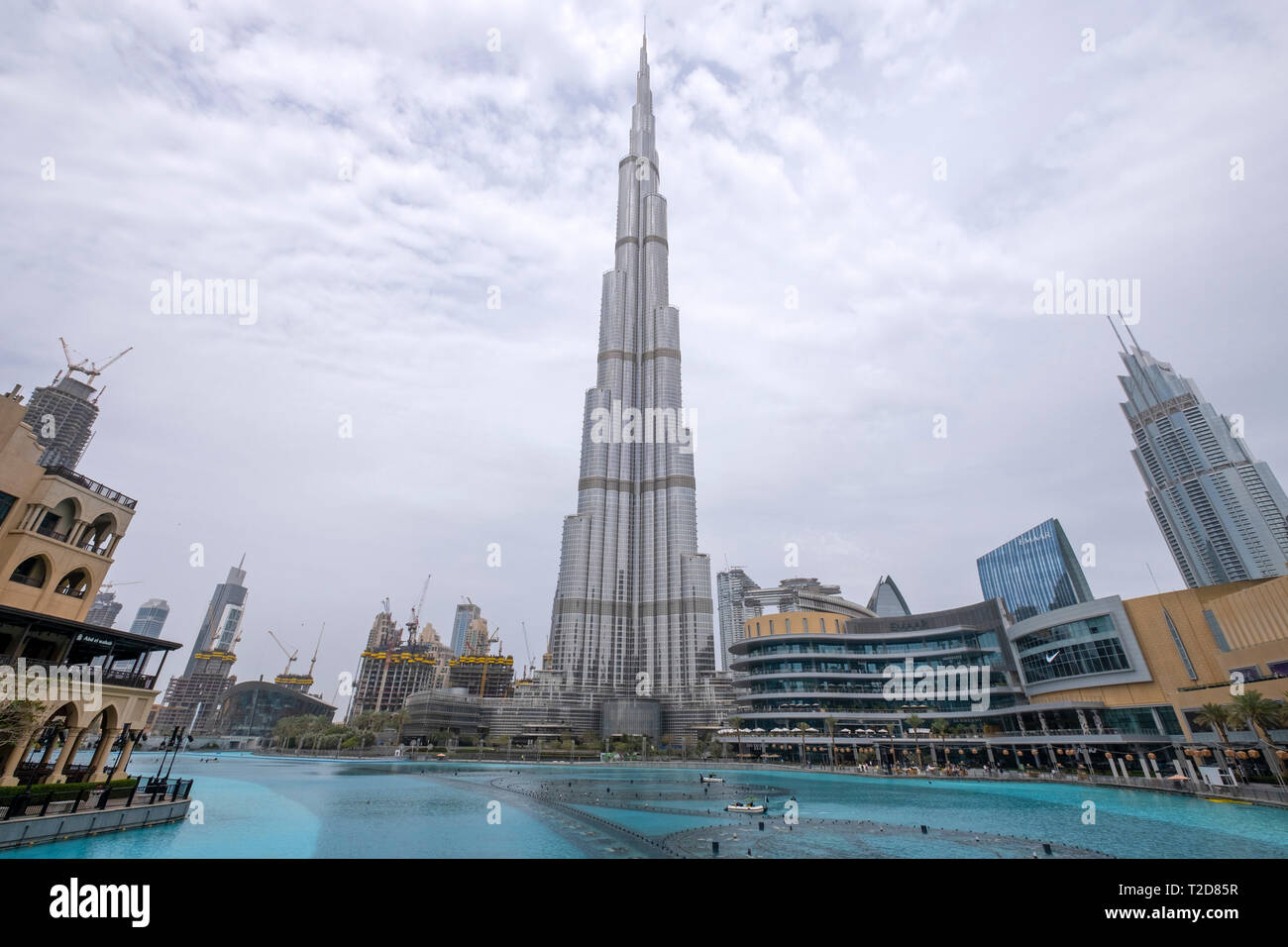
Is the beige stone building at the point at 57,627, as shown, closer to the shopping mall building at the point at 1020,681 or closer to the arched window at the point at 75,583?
the arched window at the point at 75,583

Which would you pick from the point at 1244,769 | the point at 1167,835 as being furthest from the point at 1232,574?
the point at 1167,835

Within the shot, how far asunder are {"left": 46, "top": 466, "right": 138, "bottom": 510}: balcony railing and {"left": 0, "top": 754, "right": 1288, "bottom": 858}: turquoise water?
21.2 metres

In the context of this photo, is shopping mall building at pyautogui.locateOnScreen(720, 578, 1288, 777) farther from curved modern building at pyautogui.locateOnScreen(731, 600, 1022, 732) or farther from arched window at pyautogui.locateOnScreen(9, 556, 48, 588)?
arched window at pyautogui.locateOnScreen(9, 556, 48, 588)

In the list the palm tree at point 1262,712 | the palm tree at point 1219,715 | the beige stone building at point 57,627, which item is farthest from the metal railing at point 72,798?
the palm tree at point 1219,715

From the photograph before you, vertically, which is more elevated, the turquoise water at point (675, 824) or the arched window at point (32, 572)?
the arched window at point (32, 572)

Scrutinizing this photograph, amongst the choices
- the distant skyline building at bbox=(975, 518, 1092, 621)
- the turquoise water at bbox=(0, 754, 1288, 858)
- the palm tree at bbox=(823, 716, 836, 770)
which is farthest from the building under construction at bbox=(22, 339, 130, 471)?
the distant skyline building at bbox=(975, 518, 1092, 621)

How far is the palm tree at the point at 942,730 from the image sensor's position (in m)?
97.6

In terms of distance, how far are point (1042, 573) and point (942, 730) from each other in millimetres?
117877

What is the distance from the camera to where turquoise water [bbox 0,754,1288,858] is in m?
32.9

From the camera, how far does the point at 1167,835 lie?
35781 mm

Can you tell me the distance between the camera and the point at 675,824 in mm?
43094

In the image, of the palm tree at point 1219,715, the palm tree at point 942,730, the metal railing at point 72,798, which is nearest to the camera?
the metal railing at point 72,798

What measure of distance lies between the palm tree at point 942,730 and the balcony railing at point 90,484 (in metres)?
113
